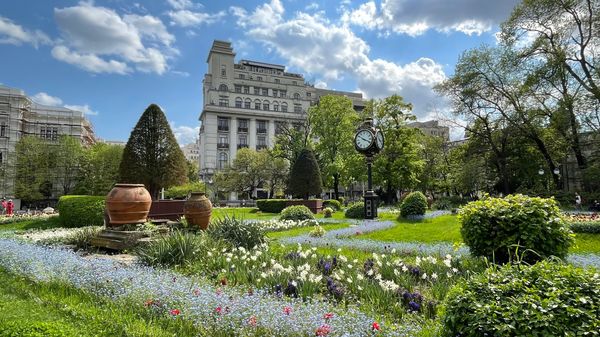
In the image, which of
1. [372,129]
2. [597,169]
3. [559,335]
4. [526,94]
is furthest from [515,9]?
[559,335]

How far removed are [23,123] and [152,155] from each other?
58.9 m

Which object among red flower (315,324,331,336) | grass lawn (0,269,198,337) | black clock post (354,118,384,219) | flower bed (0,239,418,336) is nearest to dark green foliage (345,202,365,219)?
black clock post (354,118,384,219)

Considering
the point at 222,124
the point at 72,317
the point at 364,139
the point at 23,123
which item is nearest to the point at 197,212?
the point at 72,317

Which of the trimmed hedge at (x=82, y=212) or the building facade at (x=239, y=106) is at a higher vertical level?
the building facade at (x=239, y=106)

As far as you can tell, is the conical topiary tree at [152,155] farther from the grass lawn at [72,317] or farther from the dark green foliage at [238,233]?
the grass lawn at [72,317]

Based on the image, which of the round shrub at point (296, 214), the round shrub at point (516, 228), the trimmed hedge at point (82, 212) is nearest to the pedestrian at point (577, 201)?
the round shrub at point (296, 214)

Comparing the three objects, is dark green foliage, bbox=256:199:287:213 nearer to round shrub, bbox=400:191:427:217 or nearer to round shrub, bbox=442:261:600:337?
round shrub, bbox=400:191:427:217

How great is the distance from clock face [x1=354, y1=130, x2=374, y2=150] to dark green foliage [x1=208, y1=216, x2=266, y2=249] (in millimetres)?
10311

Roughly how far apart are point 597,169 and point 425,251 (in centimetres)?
2411

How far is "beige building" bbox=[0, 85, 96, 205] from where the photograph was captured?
5103cm

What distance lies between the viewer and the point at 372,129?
1852cm

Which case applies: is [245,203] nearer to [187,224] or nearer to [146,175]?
[146,175]

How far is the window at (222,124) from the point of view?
6844 centimetres

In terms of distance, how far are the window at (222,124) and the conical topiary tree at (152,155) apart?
49123 millimetres
